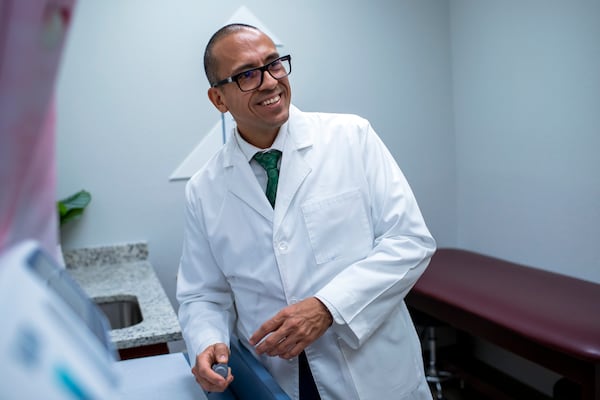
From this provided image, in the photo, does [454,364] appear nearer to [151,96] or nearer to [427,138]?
[427,138]

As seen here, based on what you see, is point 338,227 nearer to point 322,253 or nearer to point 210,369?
point 322,253

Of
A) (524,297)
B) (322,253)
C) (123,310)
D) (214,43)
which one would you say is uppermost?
(214,43)

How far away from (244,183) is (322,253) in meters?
0.28

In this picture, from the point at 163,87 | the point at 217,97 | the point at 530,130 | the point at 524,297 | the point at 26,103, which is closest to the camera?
the point at 26,103

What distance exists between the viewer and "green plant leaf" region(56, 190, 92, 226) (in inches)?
87.3

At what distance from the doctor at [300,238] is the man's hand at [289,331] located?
47 millimetres

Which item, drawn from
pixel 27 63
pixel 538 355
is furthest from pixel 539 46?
pixel 27 63

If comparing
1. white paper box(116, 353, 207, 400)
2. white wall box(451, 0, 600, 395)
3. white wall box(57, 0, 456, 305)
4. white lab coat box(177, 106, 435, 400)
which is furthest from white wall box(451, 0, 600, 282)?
white paper box(116, 353, 207, 400)

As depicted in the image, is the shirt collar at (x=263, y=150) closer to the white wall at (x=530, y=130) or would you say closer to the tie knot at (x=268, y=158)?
the tie knot at (x=268, y=158)

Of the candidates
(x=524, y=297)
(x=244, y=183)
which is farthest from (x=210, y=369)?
(x=524, y=297)

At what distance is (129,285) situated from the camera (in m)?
2.03

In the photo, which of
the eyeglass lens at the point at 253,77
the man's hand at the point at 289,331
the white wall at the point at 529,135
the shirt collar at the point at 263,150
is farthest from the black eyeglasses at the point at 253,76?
the white wall at the point at 529,135

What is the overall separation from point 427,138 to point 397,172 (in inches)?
72.4

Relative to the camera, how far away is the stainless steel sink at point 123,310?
6.36ft
